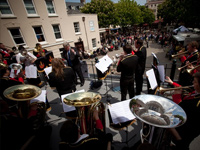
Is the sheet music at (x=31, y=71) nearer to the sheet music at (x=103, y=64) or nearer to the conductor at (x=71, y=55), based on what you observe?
the conductor at (x=71, y=55)

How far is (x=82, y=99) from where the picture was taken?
Answer: 6.62 feet

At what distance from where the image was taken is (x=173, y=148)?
1913mm

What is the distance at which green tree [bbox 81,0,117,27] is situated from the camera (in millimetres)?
20891

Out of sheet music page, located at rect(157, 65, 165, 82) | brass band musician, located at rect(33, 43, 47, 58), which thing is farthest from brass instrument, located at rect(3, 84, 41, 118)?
brass band musician, located at rect(33, 43, 47, 58)

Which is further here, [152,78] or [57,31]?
[57,31]

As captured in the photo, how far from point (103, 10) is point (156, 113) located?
2412 cm

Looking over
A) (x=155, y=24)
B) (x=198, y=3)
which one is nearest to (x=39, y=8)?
(x=198, y=3)

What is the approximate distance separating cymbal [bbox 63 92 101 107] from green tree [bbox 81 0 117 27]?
2287cm

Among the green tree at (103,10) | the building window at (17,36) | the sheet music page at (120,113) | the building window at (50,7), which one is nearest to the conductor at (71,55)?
the sheet music page at (120,113)

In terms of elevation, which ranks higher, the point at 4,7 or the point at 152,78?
the point at 4,7

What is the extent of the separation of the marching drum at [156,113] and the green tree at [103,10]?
23188 millimetres

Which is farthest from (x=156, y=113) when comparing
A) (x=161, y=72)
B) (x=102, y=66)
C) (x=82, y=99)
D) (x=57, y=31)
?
(x=57, y=31)

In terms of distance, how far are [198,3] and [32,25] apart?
611 inches

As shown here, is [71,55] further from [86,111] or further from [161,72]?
[161,72]
